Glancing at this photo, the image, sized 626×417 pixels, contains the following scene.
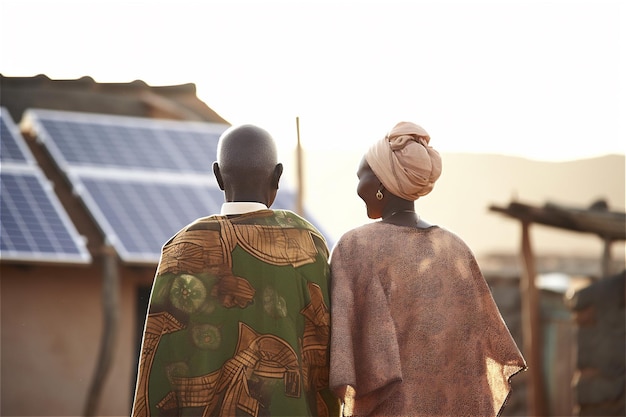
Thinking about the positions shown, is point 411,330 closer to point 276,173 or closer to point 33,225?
point 276,173

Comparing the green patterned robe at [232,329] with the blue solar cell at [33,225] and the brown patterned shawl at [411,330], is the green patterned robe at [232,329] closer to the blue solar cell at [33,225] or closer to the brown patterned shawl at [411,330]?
the brown patterned shawl at [411,330]

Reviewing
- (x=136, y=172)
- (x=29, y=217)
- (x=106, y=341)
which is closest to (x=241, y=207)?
(x=106, y=341)

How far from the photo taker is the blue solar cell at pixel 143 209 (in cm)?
1212

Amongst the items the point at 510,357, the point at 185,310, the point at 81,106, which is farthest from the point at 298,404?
the point at 81,106

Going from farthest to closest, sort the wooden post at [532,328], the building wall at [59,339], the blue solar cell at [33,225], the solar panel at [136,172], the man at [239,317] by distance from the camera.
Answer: the wooden post at [532,328] < the solar panel at [136,172] < the building wall at [59,339] < the blue solar cell at [33,225] < the man at [239,317]

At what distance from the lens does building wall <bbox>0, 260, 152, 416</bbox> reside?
11.8 meters

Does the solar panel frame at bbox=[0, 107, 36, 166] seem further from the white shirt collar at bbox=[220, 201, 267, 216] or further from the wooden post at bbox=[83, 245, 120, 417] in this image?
the white shirt collar at bbox=[220, 201, 267, 216]

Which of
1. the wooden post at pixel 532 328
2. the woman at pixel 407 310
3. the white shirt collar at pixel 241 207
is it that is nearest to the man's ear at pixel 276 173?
the white shirt collar at pixel 241 207

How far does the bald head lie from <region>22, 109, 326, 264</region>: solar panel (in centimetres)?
725

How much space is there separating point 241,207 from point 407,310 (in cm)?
76

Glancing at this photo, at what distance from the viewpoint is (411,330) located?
185 inches

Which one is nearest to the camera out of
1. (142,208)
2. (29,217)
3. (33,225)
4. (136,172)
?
(33,225)

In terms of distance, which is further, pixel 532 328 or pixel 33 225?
pixel 532 328

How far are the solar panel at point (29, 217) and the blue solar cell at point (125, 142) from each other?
49 centimetres
